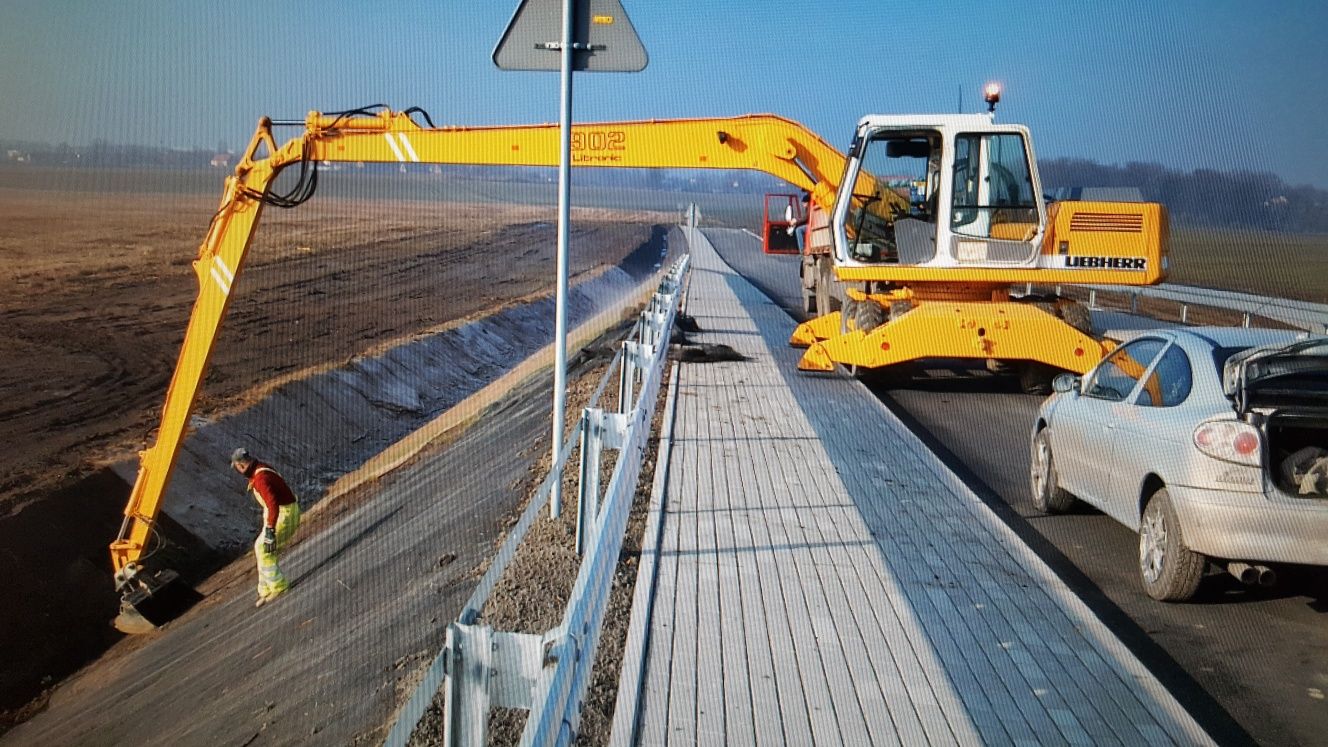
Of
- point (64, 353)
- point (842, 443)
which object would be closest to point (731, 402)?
point (842, 443)

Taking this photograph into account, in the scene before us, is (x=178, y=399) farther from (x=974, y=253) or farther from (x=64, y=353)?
(x=64, y=353)

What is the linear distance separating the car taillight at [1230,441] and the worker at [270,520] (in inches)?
298

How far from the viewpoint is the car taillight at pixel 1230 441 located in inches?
235

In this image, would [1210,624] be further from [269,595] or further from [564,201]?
[269,595]

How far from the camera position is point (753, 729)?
4387 millimetres

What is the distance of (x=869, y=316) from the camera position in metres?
14.1

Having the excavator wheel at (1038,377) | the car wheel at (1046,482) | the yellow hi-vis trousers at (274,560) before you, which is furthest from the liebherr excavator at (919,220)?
the car wheel at (1046,482)

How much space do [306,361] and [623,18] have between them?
2104 cm

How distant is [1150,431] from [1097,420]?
89 centimetres

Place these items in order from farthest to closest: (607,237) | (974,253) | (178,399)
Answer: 1. (607,237)
2. (974,253)
3. (178,399)

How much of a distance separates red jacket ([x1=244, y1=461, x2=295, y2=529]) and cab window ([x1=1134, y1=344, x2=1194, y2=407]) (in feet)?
23.7

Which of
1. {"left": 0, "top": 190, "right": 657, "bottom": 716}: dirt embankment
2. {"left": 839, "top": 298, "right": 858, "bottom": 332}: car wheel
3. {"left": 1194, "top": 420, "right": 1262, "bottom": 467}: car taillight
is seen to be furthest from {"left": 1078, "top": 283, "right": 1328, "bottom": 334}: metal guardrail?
{"left": 0, "top": 190, "right": 657, "bottom": 716}: dirt embankment

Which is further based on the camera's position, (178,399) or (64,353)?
(64,353)

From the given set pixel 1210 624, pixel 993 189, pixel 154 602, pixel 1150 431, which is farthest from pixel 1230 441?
pixel 154 602
